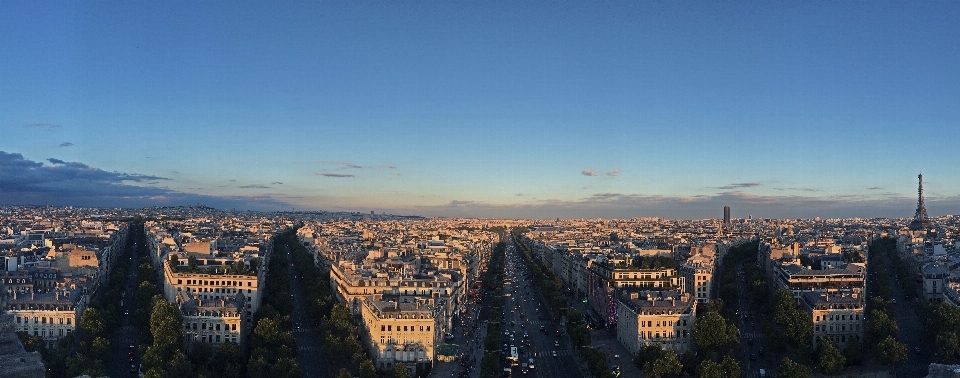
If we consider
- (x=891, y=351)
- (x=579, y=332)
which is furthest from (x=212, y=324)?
(x=891, y=351)

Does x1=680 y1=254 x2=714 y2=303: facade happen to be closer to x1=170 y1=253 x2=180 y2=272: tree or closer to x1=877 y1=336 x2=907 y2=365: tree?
x1=877 y1=336 x2=907 y2=365: tree

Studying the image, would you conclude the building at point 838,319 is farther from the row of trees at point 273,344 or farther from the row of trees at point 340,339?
the row of trees at point 273,344

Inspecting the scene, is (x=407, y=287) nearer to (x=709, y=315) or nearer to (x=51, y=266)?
(x=709, y=315)

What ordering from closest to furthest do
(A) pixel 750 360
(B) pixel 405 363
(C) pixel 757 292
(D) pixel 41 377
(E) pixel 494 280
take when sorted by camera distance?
(D) pixel 41 377, (B) pixel 405 363, (A) pixel 750 360, (C) pixel 757 292, (E) pixel 494 280

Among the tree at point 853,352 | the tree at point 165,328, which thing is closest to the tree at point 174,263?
the tree at point 165,328

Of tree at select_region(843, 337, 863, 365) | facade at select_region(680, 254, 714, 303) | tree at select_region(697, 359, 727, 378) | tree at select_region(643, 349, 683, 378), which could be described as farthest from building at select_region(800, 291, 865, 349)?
facade at select_region(680, 254, 714, 303)

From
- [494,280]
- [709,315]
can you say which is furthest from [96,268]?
[709,315]
